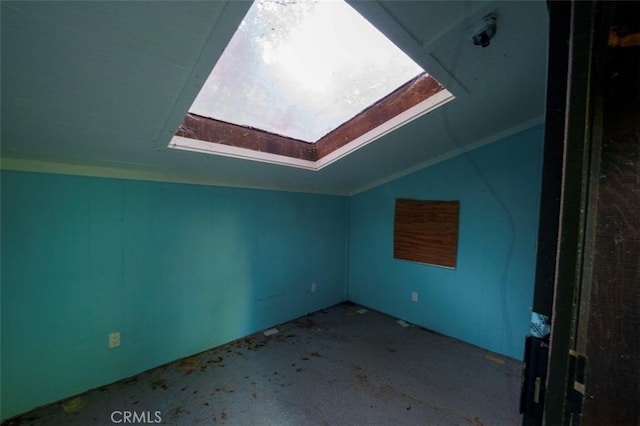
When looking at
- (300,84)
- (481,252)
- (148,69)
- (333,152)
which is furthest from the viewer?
(481,252)

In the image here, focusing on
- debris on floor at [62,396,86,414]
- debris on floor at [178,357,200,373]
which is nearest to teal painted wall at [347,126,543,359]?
debris on floor at [178,357,200,373]

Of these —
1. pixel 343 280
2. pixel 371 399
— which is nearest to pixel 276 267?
pixel 343 280

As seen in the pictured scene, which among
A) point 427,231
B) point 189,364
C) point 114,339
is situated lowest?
point 189,364

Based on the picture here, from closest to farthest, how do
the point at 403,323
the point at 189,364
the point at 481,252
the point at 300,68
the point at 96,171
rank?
the point at 300,68
the point at 96,171
the point at 189,364
the point at 481,252
the point at 403,323

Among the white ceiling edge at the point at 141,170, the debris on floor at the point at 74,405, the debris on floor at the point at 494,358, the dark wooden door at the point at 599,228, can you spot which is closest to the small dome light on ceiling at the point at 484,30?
the dark wooden door at the point at 599,228

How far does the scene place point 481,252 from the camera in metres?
2.44

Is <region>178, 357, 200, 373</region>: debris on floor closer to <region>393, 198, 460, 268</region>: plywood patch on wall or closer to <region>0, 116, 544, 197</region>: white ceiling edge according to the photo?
<region>0, 116, 544, 197</region>: white ceiling edge

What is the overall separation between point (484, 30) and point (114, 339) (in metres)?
2.76

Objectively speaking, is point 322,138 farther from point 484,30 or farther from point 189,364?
point 189,364

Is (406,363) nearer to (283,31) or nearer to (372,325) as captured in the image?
(372,325)

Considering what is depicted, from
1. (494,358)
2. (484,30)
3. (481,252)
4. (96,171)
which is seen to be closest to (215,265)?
(96,171)

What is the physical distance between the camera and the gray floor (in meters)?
Result: 1.55

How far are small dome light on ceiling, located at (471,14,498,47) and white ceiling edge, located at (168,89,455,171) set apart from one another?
43 cm

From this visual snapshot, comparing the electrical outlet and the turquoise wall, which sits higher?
the turquoise wall
